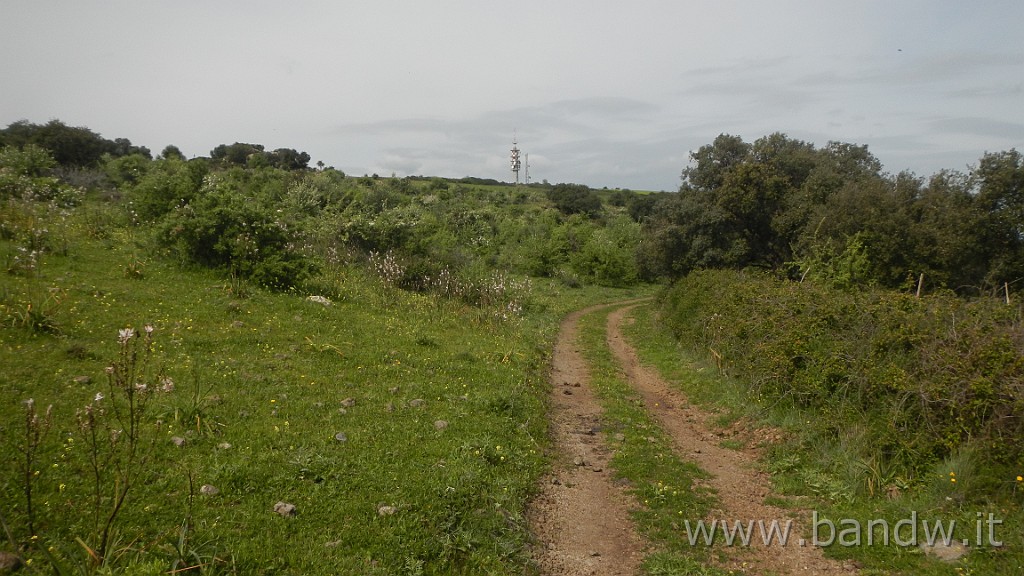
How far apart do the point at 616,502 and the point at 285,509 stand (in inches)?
151

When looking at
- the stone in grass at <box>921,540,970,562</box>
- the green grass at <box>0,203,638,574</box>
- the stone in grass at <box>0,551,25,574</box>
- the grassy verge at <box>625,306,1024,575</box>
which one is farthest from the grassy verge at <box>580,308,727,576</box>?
the stone in grass at <box>0,551,25,574</box>

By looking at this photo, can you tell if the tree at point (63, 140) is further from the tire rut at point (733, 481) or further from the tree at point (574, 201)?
the tree at point (574, 201)

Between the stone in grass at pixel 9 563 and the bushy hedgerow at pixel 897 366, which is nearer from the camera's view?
the stone in grass at pixel 9 563

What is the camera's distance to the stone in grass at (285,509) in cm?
496

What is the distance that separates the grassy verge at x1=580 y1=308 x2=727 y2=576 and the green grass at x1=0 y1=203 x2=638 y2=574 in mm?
1284

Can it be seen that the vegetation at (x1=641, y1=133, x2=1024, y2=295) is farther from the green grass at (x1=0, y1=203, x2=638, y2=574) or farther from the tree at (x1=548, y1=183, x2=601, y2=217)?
the tree at (x1=548, y1=183, x2=601, y2=217)

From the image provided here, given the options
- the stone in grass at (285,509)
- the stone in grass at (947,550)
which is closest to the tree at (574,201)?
the stone in grass at (947,550)

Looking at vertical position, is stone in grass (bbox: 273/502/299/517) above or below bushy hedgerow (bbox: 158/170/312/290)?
below

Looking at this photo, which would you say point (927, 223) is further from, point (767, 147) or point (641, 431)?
point (641, 431)

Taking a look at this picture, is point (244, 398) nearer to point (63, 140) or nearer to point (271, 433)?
point (271, 433)

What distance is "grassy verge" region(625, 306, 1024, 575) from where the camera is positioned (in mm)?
5078

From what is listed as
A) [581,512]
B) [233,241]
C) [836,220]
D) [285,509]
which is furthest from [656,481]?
[836,220]

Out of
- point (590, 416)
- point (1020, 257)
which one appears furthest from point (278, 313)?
point (1020, 257)

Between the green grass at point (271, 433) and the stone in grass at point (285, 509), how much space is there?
0.21 feet
